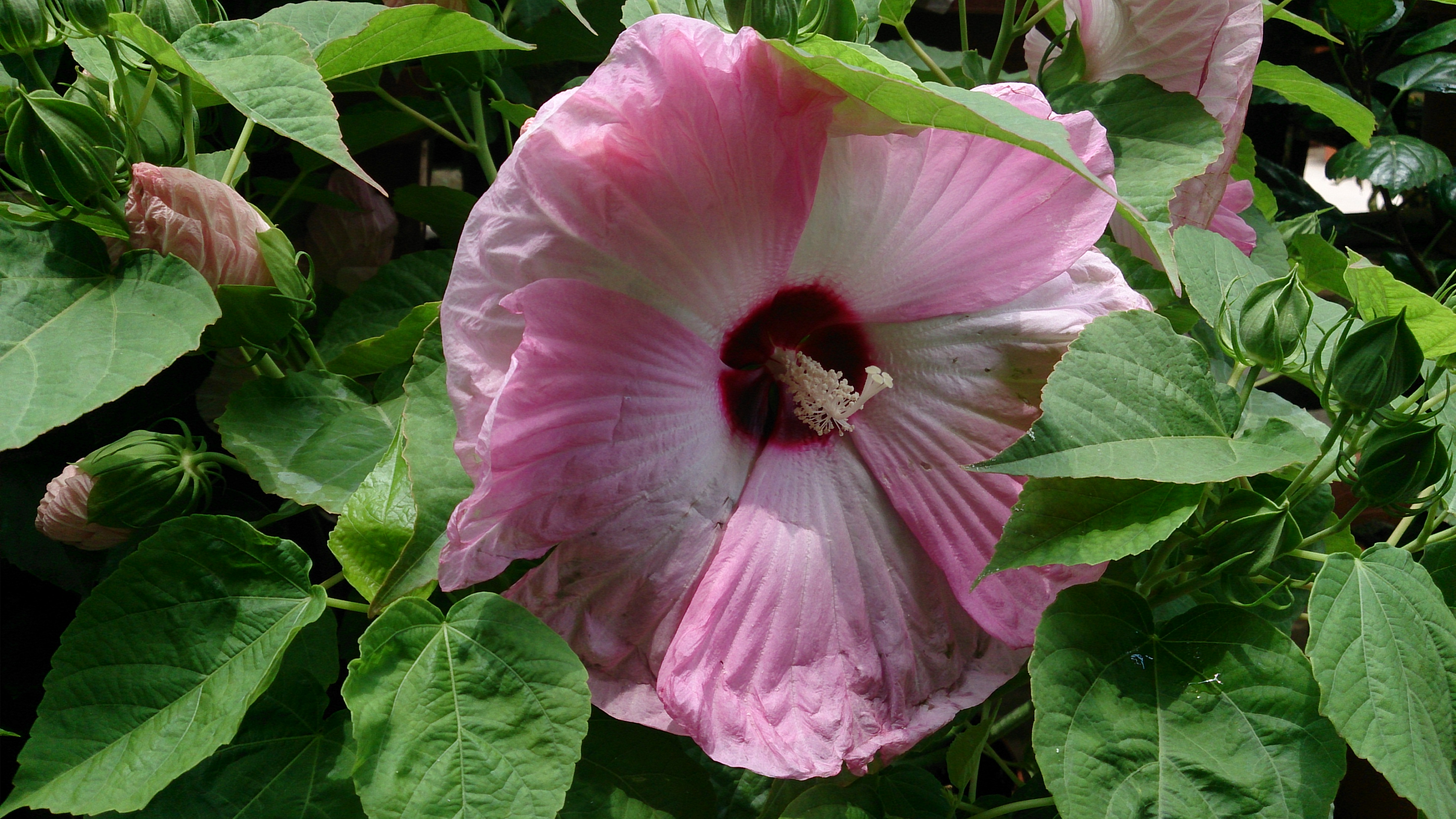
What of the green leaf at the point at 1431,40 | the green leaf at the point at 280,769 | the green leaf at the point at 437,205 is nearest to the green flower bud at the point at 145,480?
the green leaf at the point at 280,769

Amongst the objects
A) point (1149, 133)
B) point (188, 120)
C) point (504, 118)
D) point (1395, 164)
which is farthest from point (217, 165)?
point (1395, 164)

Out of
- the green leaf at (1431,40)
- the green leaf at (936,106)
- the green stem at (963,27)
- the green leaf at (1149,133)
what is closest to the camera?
the green leaf at (936,106)

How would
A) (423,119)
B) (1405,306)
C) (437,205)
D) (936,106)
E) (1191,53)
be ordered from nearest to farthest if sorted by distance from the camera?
1. (936,106)
2. (1405,306)
3. (1191,53)
4. (423,119)
5. (437,205)

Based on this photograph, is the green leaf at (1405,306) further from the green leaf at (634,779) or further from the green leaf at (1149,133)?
the green leaf at (634,779)

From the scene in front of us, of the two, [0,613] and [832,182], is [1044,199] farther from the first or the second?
[0,613]

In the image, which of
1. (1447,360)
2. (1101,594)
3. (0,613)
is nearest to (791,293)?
(1101,594)

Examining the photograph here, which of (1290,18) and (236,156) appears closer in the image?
(236,156)

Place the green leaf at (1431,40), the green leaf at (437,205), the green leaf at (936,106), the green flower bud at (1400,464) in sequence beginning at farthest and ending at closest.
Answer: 1. the green leaf at (1431,40)
2. the green leaf at (437,205)
3. the green flower bud at (1400,464)
4. the green leaf at (936,106)

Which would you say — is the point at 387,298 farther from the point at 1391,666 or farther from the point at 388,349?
the point at 1391,666
